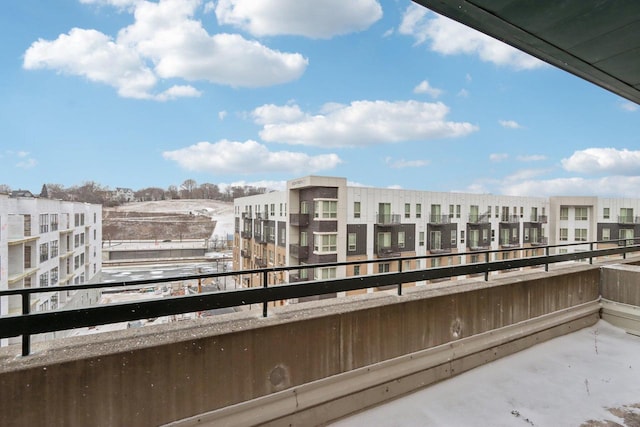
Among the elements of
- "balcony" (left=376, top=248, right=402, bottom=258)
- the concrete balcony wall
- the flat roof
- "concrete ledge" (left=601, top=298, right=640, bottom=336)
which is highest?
the flat roof

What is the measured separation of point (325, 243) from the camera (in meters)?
27.0

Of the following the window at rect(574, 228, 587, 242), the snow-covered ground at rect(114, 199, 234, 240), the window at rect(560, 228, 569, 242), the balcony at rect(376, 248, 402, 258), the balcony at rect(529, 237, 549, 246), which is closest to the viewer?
the balcony at rect(376, 248, 402, 258)

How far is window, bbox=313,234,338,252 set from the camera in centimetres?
2677

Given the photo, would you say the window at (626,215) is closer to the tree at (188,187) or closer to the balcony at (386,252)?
the balcony at (386,252)

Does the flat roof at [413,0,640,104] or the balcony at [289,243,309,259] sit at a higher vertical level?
the flat roof at [413,0,640,104]

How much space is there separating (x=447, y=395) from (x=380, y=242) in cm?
2623

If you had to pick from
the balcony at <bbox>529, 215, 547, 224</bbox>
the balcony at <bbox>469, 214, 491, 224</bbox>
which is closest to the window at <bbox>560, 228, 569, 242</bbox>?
the balcony at <bbox>529, 215, 547, 224</bbox>

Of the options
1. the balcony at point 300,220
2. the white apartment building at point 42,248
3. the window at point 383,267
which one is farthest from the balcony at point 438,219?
the white apartment building at point 42,248

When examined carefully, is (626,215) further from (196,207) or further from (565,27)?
(196,207)

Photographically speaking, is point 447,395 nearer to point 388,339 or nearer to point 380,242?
point 388,339

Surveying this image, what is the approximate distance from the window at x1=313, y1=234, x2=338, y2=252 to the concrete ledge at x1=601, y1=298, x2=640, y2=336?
2128 cm

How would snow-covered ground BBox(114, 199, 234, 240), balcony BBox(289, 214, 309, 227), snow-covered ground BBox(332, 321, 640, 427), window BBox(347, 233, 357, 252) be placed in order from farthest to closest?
snow-covered ground BBox(114, 199, 234, 240)
balcony BBox(289, 214, 309, 227)
window BBox(347, 233, 357, 252)
snow-covered ground BBox(332, 321, 640, 427)

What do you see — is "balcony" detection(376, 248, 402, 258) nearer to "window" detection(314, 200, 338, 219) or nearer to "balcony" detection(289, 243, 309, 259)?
"window" detection(314, 200, 338, 219)

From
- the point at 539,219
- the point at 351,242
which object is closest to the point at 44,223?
the point at 351,242
